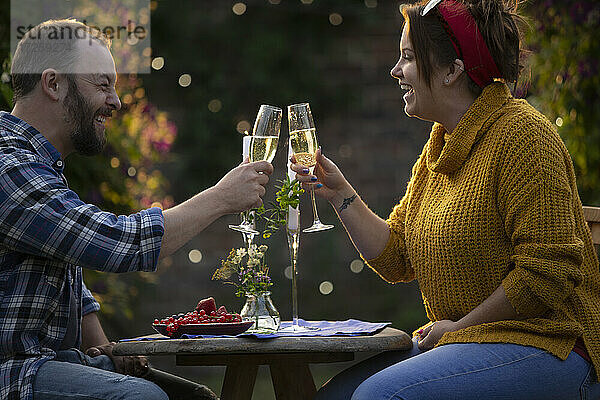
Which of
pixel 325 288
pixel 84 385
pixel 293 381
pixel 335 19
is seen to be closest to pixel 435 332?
pixel 293 381

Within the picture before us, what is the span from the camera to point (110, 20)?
3.92 metres

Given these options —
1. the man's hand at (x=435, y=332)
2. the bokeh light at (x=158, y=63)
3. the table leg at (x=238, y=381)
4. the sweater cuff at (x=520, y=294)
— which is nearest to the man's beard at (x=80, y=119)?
the table leg at (x=238, y=381)

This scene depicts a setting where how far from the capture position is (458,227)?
2.20 metres

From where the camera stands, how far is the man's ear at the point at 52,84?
7.59 ft

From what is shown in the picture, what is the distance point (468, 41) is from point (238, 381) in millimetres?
1100

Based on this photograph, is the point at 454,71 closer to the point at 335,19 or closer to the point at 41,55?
the point at 41,55

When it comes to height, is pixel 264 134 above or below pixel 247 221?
above

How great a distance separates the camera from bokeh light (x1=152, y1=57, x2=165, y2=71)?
528 cm

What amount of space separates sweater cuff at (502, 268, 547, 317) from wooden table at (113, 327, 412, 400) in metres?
0.30

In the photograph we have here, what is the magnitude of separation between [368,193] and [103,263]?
3557mm

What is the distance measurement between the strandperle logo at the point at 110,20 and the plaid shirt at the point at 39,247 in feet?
3.12

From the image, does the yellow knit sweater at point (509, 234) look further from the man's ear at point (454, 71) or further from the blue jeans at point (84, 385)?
Result: the blue jeans at point (84, 385)

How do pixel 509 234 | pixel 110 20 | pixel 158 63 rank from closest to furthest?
pixel 509 234, pixel 110 20, pixel 158 63

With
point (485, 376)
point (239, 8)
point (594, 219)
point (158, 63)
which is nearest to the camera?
point (485, 376)
